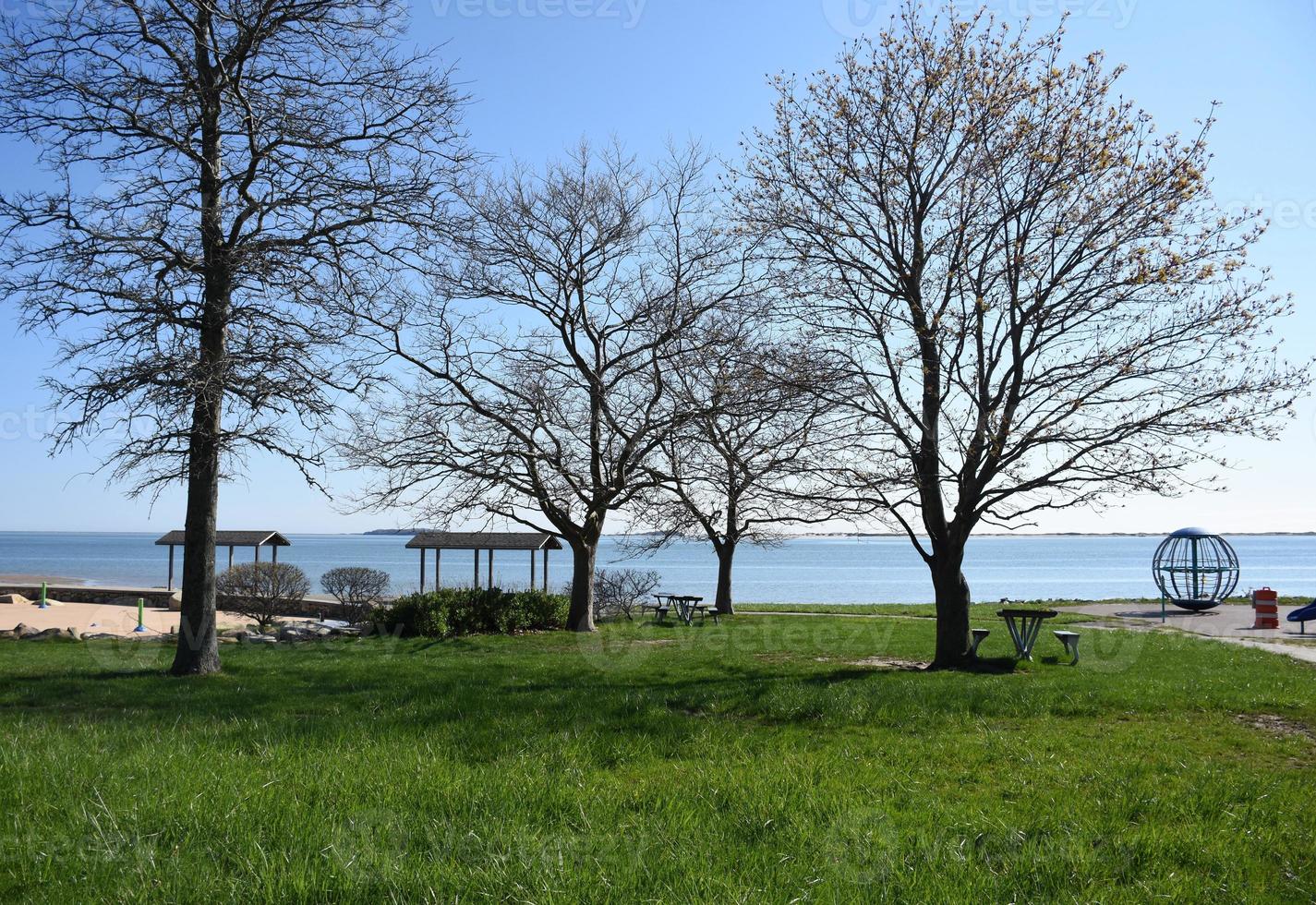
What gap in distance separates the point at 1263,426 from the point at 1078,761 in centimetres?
884

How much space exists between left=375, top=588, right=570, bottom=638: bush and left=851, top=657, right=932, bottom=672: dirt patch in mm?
9980

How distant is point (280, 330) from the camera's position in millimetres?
13617

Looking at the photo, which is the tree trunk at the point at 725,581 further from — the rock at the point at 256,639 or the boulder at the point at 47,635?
the boulder at the point at 47,635

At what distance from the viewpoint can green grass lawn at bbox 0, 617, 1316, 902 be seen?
14.0ft

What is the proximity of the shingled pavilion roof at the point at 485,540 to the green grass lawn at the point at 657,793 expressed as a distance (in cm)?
1715

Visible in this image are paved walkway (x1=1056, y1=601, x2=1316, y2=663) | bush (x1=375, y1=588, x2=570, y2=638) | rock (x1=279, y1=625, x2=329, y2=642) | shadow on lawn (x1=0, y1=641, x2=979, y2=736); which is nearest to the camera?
shadow on lawn (x1=0, y1=641, x2=979, y2=736)

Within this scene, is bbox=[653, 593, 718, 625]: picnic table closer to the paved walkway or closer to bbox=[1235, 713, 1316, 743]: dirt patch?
the paved walkway

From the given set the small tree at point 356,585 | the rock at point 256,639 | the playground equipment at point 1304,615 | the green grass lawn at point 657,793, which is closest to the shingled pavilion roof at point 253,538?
the small tree at point 356,585

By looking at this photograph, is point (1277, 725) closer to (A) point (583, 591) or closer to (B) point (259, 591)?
(A) point (583, 591)

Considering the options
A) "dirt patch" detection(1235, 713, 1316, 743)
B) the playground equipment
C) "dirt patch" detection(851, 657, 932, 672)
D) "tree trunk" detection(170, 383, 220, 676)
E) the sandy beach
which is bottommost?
→ the sandy beach

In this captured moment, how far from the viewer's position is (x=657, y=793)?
18.9 feet

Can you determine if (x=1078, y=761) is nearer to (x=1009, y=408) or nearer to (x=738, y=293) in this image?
(x=1009, y=408)

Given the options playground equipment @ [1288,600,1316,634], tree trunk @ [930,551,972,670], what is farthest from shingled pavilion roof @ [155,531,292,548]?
playground equipment @ [1288,600,1316,634]

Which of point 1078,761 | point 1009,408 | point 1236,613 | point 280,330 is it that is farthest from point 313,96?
point 1236,613
